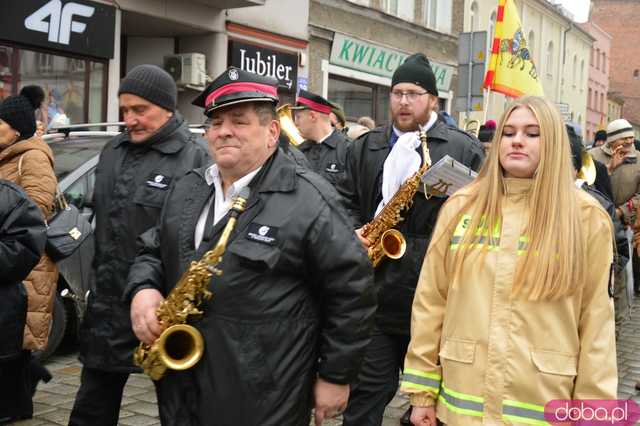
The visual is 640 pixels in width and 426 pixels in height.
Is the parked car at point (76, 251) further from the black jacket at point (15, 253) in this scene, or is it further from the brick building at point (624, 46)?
the brick building at point (624, 46)

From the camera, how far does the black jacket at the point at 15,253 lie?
4.48 meters

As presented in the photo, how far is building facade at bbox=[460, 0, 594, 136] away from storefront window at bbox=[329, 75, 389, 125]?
6.43m

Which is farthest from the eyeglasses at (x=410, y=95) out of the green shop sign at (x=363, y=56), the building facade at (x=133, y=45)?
the green shop sign at (x=363, y=56)

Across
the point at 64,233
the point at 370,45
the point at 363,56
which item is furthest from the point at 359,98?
the point at 64,233

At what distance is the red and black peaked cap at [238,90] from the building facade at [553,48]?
78.7ft

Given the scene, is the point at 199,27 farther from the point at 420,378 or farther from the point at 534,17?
the point at 534,17

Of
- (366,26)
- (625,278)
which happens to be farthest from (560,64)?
(625,278)

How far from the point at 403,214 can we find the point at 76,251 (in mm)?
3075

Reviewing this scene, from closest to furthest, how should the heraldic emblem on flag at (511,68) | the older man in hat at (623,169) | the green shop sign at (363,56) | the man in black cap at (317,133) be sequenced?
the man in black cap at (317,133) < the older man in hat at (623,169) < the heraldic emblem on flag at (511,68) < the green shop sign at (363,56)

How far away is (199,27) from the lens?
15.0 metres

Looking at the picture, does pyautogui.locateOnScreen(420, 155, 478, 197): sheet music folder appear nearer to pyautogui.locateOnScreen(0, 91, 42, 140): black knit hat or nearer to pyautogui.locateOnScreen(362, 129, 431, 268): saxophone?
pyautogui.locateOnScreen(362, 129, 431, 268): saxophone

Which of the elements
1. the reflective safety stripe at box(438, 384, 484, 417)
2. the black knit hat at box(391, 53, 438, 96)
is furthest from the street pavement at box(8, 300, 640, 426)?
the reflective safety stripe at box(438, 384, 484, 417)

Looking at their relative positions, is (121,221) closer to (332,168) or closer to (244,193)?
(244,193)

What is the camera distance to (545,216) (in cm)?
289
